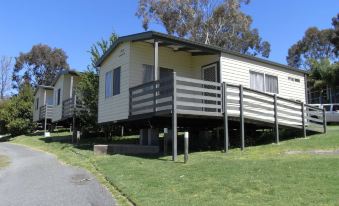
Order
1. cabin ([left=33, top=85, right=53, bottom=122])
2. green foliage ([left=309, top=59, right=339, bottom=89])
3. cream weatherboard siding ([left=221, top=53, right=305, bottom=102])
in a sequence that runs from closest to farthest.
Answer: cream weatherboard siding ([left=221, top=53, right=305, bottom=102]) → cabin ([left=33, top=85, right=53, bottom=122]) → green foliage ([left=309, top=59, right=339, bottom=89])

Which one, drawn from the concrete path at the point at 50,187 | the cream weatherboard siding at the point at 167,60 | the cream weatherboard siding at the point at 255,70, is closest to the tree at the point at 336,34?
the cream weatherboard siding at the point at 255,70

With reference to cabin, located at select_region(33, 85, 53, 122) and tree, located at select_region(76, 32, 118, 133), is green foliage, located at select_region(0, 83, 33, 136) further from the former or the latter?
tree, located at select_region(76, 32, 118, 133)

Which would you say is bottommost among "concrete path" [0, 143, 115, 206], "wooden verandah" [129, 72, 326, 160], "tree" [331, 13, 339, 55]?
"concrete path" [0, 143, 115, 206]

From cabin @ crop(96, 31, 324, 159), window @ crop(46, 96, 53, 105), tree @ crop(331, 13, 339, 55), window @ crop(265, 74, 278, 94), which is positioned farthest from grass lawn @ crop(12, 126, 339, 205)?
tree @ crop(331, 13, 339, 55)

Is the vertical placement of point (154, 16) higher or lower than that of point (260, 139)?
higher

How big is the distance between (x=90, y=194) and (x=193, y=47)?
9.69m

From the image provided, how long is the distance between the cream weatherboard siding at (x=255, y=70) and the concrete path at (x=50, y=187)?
8.27 m

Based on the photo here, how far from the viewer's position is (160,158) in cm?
1459

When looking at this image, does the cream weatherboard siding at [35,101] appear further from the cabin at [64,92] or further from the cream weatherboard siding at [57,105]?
the cream weatherboard siding at [57,105]

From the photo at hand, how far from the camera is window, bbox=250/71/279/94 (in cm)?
2047

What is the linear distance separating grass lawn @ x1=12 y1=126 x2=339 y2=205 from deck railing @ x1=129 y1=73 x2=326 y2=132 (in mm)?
2158

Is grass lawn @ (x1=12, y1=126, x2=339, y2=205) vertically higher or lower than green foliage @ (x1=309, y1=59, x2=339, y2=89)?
lower

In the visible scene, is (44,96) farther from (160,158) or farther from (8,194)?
(8,194)

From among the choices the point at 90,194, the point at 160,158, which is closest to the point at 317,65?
the point at 160,158
